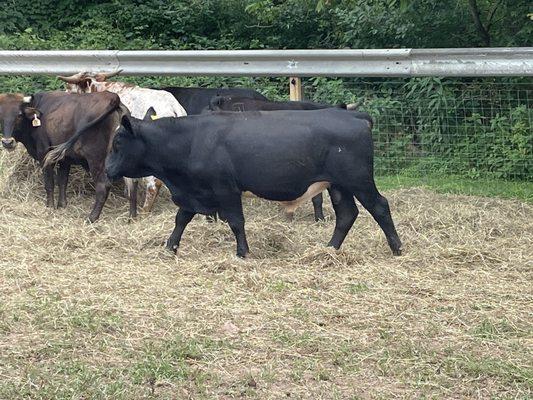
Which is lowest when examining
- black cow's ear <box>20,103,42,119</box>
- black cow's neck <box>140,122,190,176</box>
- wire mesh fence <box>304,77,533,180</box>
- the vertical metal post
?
wire mesh fence <box>304,77,533,180</box>

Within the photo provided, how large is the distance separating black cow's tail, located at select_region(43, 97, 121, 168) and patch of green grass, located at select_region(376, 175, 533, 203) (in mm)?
3249

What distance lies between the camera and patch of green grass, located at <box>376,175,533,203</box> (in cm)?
1140

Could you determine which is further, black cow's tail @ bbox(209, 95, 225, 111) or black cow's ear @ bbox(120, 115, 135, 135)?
black cow's tail @ bbox(209, 95, 225, 111)

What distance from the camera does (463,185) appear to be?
38.5 ft

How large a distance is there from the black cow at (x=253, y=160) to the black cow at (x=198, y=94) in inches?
101

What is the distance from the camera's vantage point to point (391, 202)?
10891 millimetres

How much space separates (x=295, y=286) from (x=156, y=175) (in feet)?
7.16

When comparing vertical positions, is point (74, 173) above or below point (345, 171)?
below

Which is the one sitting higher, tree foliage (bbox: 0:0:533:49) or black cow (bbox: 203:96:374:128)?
black cow (bbox: 203:96:374:128)

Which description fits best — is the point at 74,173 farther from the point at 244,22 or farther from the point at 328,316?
the point at 244,22

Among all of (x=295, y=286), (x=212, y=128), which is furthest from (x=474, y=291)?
(x=212, y=128)

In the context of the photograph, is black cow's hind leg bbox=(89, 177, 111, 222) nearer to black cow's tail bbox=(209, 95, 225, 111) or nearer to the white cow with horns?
the white cow with horns

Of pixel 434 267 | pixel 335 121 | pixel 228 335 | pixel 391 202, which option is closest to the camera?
pixel 228 335

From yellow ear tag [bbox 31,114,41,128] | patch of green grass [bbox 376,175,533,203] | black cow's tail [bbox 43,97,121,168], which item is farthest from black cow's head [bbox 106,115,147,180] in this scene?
patch of green grass [bbox 376,175,533,203]
